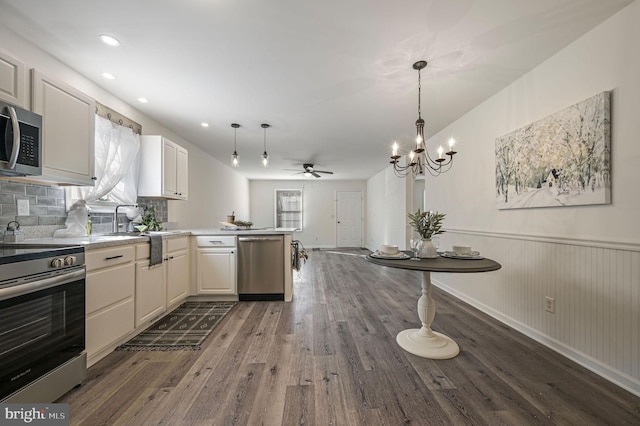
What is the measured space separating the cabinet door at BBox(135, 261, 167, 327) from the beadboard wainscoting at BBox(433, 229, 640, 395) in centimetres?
352

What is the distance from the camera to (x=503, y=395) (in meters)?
1.57

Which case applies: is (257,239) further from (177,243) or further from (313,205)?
(313,205)

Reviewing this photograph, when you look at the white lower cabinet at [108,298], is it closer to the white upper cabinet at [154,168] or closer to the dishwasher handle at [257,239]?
the white upper cabinet at [154,168]

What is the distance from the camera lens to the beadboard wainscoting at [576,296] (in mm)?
1651

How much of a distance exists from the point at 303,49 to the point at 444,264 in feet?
6.49

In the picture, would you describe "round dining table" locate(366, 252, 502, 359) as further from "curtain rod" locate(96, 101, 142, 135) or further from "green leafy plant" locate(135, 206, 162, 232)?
"curtain rod" locate(96, 101, 142, 135)

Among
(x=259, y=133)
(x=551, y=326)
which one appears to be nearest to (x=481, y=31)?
(x=551, y=326)

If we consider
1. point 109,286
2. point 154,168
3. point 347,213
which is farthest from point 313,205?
point 109,286

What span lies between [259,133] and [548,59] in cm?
348

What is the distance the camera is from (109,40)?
1.95 metres

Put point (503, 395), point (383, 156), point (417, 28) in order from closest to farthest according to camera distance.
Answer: point (503, 395)
point (417, 28)
point (383, 156)

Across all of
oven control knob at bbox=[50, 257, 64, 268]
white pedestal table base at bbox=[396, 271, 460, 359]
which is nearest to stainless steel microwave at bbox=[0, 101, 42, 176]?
oven control knob at bbox=[50, 257, 64, 268]

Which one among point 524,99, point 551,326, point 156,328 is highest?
point 524,99

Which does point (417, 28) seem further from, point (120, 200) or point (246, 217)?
point (246, 217)
